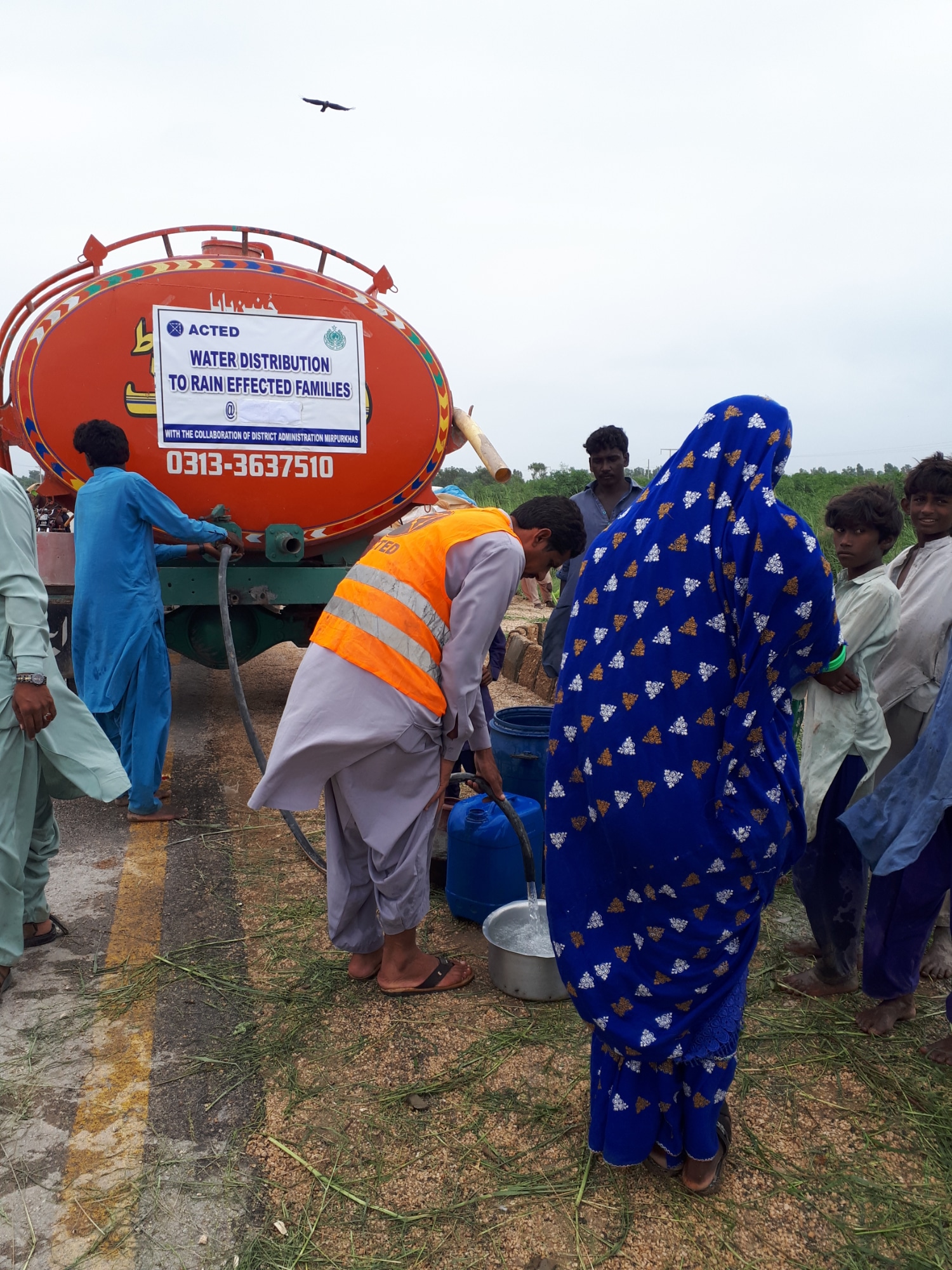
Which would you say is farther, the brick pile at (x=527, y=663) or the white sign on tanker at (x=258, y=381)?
the brick pile at (x=527, y=663)

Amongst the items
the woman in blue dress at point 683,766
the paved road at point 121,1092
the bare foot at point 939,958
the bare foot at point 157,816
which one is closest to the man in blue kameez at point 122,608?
the bare foot at point 157,816

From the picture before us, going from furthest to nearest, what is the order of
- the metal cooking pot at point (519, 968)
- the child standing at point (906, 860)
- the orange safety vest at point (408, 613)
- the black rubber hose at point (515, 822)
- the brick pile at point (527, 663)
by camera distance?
the brick pile at point (527, 663), the black rubber hose at point (515, 822), the metal cooking pot at point (519, 968), the orange safety vest at point (408, 613), the child standing at point (906, 860)

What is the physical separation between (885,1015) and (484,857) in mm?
1346

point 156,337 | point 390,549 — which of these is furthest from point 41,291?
point 390,549

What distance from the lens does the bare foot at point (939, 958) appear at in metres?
3.04

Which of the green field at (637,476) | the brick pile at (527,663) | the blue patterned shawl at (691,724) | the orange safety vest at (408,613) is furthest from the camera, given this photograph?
the green field at (637,476)

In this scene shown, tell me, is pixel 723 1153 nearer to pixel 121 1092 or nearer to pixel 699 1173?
pixel 699 1173

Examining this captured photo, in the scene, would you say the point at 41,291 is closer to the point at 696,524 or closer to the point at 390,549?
the point at 390,549

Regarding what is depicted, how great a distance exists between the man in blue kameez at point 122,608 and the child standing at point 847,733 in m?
2.85

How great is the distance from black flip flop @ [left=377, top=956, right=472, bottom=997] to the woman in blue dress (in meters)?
0.90

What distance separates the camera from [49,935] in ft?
10.3

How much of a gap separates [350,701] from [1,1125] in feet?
4.43

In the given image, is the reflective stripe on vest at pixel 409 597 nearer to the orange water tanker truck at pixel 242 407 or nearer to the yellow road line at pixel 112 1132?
the yellow road line at pixel 112 1132

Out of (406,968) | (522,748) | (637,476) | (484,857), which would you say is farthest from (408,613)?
(637,476)
